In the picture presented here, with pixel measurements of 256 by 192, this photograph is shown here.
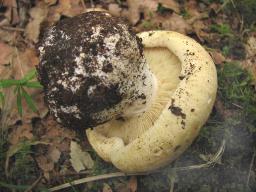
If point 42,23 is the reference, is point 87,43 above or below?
above

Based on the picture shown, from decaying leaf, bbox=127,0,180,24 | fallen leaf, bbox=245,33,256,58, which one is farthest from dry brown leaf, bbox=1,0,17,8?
fallen leaf, bbox=245,33,256,58

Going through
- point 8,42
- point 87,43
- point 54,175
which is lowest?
point 54,175

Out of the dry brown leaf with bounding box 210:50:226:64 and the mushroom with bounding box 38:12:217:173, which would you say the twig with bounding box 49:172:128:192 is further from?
the dry brown leaf with bounding box 210:50:226:64

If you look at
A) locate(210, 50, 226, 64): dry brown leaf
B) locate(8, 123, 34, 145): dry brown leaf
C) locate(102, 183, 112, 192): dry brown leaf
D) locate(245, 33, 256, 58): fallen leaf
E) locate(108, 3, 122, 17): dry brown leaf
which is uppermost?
locate(108, 3, 122, 17): dry brown leaf

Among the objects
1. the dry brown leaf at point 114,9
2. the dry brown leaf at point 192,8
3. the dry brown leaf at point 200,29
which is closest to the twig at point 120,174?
the dry brown leaf at point 200,29

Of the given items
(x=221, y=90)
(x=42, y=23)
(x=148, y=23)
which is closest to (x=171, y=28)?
(x=148, y=23)

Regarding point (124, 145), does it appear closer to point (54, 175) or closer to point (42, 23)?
point (54, 175)

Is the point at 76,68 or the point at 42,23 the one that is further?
the point at 42,23

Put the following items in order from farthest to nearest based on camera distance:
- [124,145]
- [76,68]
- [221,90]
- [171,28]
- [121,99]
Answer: [171,28]
[221,90]
[124,145]
[121,99]
[76,68]
